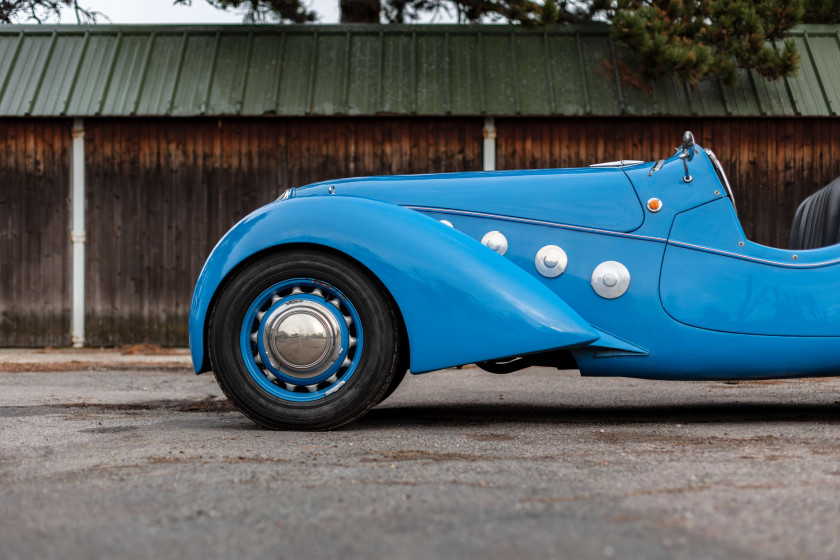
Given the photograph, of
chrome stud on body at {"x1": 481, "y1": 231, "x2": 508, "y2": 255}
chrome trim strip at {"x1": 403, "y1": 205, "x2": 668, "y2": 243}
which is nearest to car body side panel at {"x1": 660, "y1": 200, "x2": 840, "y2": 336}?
chrome trim strip at {"x1": 403, "y1": 205, "x2": 668, "y2": 243}

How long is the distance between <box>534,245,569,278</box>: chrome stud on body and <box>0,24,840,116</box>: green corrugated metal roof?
261 inches

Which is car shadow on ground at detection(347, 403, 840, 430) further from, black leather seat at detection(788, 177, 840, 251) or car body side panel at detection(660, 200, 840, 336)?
black leather seat at detection(788, 177, 840, 251)

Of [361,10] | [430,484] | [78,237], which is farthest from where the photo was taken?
[361,10]

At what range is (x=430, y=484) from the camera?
2705 mm

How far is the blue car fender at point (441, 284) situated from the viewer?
3.85m

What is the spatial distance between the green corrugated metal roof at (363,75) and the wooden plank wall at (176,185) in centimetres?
37

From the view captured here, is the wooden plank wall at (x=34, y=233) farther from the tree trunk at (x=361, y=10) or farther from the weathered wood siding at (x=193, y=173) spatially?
the tree trunk at (x=361, y=10)

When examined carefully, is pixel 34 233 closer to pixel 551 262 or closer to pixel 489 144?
pixel 489 144

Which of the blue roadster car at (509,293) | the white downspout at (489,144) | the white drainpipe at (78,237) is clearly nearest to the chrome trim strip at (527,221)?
the blue roadster car at (509,293)

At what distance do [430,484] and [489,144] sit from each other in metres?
8.44

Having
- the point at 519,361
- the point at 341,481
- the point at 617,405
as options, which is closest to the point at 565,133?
the point at 617,405

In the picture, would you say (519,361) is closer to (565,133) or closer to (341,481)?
(341,481)

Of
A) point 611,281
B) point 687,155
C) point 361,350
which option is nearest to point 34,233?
point 361,350

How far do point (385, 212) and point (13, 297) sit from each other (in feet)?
28.2
